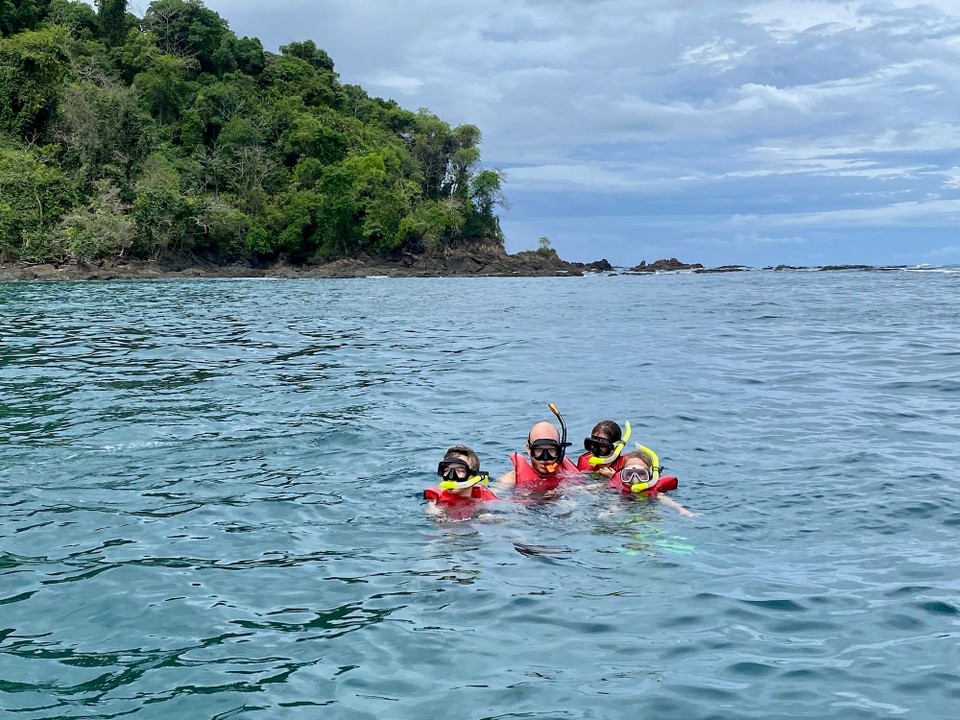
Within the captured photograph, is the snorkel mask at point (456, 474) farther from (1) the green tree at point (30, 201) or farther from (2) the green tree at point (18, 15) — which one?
(2) the green tree at point (18, 15)

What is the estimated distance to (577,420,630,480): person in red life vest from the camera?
943 cm

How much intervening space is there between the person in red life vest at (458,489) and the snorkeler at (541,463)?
721 mm

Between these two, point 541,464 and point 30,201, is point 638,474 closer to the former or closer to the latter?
point 541,464

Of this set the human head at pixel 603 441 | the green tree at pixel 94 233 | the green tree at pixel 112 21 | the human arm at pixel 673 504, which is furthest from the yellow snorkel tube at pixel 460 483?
the green tree at pixel 112 21

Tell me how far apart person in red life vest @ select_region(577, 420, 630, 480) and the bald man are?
0.85ft

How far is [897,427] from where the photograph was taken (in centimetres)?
1218

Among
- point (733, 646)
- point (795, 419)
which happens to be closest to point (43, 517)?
point (733, 646)

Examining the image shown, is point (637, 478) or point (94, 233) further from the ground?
point (94, 233)

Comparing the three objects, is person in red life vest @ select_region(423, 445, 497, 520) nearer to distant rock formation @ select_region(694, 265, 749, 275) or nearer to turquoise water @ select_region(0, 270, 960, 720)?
turquoise water @ select_region(0, 270, 960, 720)

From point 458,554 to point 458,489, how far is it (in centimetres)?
111

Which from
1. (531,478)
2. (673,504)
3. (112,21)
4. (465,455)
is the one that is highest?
(112,21)

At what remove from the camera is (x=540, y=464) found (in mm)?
8961

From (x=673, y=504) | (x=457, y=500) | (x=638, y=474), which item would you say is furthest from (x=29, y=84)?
(x=673, y=504)

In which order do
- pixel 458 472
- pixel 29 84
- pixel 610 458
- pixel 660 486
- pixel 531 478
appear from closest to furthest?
pixel 458 472 < pixel 660 486 < pixel 531 478 < pixel 610 458 < pixel 29 84
